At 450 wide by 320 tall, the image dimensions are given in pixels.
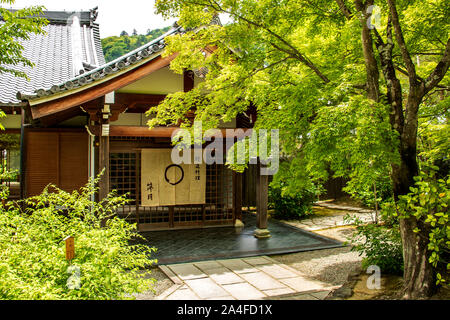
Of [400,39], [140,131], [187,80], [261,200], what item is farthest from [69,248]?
[261,200]

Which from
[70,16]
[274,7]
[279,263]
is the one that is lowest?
[279,263]

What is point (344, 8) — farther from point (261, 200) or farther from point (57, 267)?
point (261, 200)

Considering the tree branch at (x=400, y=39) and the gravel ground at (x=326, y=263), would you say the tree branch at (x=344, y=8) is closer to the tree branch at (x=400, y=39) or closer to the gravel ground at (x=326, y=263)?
the tree branch at (x=400, y=39)

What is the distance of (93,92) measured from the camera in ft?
27.2

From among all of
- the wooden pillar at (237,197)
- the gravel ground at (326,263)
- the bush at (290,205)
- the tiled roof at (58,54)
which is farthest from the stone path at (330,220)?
the tiled roof at (58,54)

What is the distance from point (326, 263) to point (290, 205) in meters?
5.95

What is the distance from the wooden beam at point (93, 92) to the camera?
26.1 feet

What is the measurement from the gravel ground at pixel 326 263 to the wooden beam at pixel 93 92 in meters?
5.56

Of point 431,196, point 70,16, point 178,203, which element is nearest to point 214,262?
point 178,203

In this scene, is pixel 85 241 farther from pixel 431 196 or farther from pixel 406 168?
pixel 406 168

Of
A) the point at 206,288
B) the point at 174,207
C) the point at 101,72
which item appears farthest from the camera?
the point at 174,207

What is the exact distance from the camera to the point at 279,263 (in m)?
8.34

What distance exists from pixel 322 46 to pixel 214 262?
204 inches
